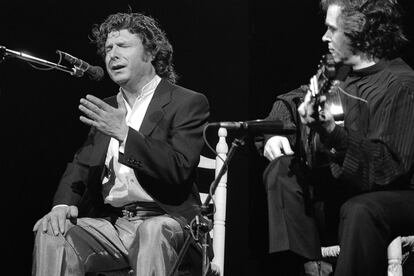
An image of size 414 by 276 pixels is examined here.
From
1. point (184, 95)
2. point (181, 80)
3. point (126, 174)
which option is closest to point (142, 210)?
point (126, 174)

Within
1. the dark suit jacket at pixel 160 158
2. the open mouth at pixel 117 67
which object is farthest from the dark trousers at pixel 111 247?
the open mouth at pixel 117 67

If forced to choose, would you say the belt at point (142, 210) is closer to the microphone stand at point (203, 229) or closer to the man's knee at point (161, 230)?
the man's knee at point (161, 230)

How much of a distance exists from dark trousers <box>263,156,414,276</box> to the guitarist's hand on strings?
0.25 m

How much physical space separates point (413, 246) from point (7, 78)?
2.34 meters

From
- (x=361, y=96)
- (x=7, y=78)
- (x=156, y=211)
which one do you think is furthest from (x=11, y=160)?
(x=361, y=96)

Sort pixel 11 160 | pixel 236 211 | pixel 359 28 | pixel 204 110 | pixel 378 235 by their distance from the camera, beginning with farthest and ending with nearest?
pixel 236 211 < pixel 11 160 < pixel 204 110 < pixel 359 28 < pixel 378 235

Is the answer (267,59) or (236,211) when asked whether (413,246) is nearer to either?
(236,211)

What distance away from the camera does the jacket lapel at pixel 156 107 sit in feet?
10.8

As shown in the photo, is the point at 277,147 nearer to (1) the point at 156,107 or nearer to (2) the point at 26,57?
(1) the point at 156,107

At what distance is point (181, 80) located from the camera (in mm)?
4484

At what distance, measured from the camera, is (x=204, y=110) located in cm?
341

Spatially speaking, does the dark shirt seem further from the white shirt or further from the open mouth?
the open mouth

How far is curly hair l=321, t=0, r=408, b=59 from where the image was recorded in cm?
286

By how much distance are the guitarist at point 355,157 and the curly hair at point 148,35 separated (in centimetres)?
90
